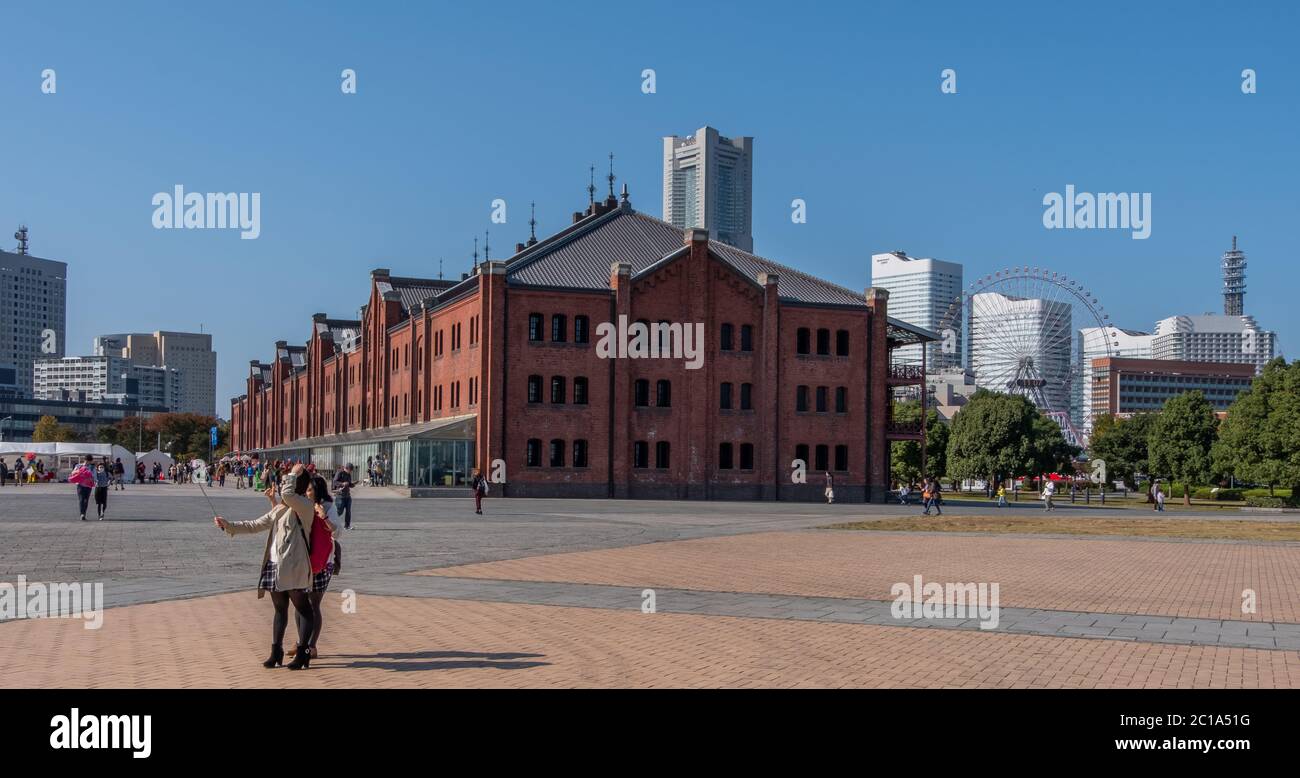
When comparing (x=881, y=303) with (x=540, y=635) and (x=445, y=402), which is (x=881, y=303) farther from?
(x=540, y=635)

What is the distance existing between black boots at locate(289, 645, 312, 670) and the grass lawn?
26.2 metres

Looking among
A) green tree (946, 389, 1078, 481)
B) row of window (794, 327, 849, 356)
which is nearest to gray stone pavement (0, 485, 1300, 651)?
row of window (794, 327, 849, 356)

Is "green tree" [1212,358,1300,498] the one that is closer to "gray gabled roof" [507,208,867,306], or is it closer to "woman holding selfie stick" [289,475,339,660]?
"gray gabled roof" [507,208,867,306]

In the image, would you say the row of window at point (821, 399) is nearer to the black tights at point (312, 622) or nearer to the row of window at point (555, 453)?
the row of window at point (555, 453)

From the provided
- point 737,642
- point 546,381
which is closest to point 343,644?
point 737,642

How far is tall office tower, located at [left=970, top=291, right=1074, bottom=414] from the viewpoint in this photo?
13088cm

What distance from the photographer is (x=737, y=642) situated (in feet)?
41.3

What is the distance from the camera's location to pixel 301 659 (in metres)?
10.7

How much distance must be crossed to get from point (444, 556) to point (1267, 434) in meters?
64.1

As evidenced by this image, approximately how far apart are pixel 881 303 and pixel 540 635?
56322 millimetres

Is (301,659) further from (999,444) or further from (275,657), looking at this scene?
(999,444)

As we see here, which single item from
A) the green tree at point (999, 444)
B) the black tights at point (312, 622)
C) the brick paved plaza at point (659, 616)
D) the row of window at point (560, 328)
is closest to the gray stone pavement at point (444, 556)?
the brick paved plaza at point (659, 616)
